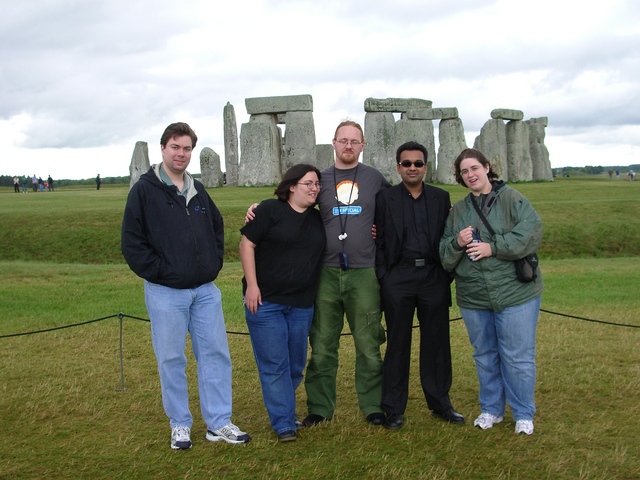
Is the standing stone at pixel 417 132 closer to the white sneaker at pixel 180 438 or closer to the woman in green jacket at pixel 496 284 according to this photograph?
the woman in green jacket at pixel 496 284

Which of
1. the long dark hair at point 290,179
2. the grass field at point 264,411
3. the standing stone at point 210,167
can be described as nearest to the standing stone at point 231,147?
the standing stone at point 210,167

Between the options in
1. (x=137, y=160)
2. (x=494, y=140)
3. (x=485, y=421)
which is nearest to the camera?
(x=485, y=421)

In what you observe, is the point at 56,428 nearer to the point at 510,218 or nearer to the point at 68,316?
the point at 510,218

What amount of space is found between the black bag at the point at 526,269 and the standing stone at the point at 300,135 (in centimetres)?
2145

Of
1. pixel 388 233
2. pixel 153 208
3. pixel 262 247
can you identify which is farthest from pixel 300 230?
pixel 153 208

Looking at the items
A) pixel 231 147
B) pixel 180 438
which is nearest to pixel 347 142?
pixel 180 438

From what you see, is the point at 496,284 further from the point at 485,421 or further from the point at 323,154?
the point at 323,154

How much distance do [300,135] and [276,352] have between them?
2181cm

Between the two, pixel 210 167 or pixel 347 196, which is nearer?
pixel 347 196

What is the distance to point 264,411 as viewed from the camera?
5.72 meters

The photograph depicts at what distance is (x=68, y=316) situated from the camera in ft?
30.6

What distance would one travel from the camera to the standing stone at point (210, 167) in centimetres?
2752

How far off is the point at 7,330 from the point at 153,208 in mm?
4831

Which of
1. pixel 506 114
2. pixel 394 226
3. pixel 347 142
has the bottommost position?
pixel 394 226
